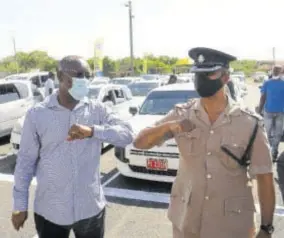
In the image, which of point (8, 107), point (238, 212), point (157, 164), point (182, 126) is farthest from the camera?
point (8, 107)

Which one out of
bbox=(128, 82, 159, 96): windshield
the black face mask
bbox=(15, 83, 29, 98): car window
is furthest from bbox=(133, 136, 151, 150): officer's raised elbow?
bbox=(128, 82, 159, 96): windshield

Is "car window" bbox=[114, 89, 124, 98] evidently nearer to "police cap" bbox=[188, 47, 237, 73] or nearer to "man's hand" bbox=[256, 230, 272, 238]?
"police cap" bbox=[188, 47, 237, 73]

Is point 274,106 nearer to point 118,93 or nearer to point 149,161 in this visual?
point 149,161

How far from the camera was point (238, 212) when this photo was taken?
1.90 m

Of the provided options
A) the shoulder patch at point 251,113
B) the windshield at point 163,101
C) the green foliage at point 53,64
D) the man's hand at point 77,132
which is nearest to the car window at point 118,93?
the windshield at point 163,101

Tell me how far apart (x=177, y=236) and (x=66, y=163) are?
0.79 meters

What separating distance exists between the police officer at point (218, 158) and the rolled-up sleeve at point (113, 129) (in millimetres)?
306

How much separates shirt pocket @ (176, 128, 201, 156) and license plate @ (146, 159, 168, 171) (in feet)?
9.68

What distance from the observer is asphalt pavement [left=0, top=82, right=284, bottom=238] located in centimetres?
391

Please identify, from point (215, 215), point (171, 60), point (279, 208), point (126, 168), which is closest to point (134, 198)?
point (126, 168)

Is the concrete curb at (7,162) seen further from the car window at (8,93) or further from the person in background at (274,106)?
the person in background at (274,106)

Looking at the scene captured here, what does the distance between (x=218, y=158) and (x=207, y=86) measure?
392 millimetres

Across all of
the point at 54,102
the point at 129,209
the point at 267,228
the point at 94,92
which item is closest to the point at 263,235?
the point at 267,228

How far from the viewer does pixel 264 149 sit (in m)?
1.84
